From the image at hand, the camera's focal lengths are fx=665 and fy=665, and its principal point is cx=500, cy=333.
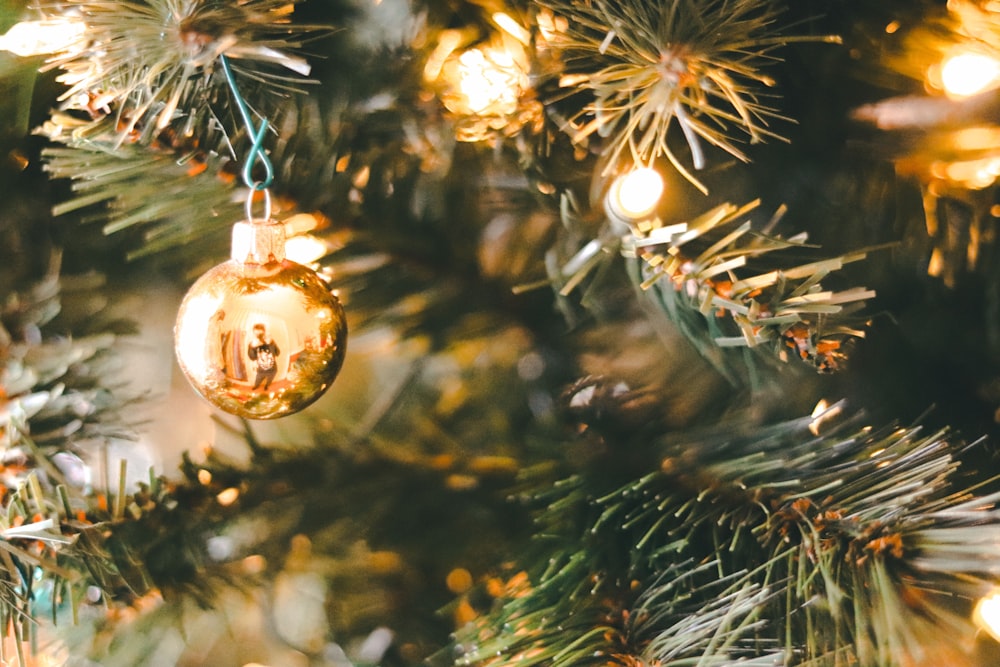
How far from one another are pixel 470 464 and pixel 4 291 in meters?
0.31

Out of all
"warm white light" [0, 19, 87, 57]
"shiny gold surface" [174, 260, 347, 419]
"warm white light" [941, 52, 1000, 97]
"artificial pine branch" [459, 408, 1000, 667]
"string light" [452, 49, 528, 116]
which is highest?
"warm white light" [0, 19, 87, 57]

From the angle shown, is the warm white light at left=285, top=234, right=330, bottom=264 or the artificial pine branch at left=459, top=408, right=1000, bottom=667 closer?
the artificial pine branch at left=459, top=408, right=1000, bottom=667

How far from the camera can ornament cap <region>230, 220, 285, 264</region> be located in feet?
0.98

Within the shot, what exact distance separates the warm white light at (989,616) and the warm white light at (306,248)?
0.38m

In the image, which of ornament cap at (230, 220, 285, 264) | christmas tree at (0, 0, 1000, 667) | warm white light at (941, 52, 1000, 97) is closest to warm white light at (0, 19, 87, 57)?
christmas tree at (0, 0, 1000, 667)

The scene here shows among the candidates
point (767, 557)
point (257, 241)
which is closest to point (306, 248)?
point (257, 241)

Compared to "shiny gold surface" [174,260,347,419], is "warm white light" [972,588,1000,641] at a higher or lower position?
lower

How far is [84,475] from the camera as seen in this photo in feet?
1.21

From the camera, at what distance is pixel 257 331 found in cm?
29

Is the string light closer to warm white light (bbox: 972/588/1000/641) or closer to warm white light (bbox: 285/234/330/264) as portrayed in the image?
warm white light (bbox: 285/234/330/264)

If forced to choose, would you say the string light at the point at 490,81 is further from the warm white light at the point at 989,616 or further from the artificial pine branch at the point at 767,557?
the warm white light at the point at 989,616

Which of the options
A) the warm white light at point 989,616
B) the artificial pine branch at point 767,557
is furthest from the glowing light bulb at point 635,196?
the warm white light at point 989,616

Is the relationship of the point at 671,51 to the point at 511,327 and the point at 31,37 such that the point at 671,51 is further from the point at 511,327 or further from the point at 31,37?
the point at 31,37

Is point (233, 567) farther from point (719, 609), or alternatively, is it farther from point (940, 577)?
point (940, 577)
